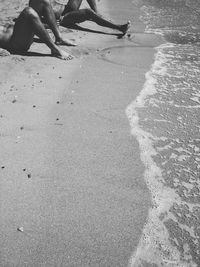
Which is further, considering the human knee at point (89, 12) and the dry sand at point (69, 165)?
the human knee at point (89, 12)

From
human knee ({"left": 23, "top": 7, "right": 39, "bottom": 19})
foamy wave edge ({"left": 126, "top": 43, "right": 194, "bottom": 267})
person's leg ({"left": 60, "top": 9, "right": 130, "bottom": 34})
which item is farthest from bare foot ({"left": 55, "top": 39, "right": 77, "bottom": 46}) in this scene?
foamy wave edge ({"left": 126, "top": 43, "right": 194, "bottom": 267})

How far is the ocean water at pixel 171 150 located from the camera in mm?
2322

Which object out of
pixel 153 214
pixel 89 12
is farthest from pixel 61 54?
pixel 153 214

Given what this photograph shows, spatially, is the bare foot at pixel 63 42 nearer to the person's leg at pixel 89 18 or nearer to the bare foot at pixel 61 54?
the bare foot at pixel 61 54

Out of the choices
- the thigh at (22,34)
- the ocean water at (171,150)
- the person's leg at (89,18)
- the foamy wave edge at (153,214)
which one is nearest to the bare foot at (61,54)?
the thigh at (22,34)

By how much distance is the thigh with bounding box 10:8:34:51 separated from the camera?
4.88m

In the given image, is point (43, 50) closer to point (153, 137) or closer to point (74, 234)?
point (153, 137)

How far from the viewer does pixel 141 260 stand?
2.22 metres

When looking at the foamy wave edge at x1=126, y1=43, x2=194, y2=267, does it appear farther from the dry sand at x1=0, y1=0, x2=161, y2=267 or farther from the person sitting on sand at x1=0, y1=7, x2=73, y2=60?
the person sitting on sand at x1=0, y1=7, x2=73, y2=60

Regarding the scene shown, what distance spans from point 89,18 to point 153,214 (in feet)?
15.5

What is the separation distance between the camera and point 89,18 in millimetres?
6484

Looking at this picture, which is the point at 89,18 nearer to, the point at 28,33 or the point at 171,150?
the point at 28,33

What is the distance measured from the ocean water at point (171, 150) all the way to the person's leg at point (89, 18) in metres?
0.76

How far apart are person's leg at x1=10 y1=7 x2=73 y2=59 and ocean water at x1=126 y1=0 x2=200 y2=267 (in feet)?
4.44
